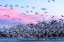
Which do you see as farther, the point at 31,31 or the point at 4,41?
the point at 31,31

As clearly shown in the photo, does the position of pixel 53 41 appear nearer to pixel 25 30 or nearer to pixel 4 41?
pixel 4 41

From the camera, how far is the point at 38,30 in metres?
43.8

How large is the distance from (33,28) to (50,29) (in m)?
4.20

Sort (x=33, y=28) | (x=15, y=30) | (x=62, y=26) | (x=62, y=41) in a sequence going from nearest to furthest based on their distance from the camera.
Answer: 1. (x=62, y=41)
2. (x=62, y=26)
3. (x=33, y=28)
4. (x=15, y=30)

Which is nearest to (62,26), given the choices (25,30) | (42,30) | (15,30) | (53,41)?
(42,30)

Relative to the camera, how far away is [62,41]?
17938mm

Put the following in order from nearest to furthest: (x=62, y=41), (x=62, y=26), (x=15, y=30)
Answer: (x=62, y=41) → (x=62, y=26) → (x=15, y=30)

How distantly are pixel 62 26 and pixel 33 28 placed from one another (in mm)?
6958

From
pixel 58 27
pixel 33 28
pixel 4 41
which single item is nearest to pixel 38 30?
pixel 33 28

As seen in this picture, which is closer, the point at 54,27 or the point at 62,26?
the point at 62,26

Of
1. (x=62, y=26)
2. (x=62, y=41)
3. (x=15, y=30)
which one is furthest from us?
(x=15, y=30)

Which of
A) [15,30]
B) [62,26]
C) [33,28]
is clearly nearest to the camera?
[62,26]

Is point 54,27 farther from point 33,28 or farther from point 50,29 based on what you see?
point 33,28

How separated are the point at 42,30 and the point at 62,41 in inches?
962
